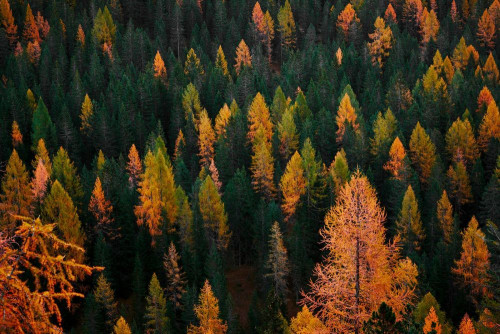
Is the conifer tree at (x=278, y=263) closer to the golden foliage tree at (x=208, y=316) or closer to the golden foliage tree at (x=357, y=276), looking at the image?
the golden foliage tree at (x=208, y=316)

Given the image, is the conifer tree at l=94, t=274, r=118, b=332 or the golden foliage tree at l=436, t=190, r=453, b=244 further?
the golden foliage tree at l=436, t=190, r=453, b=244

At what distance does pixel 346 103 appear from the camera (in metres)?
78.8

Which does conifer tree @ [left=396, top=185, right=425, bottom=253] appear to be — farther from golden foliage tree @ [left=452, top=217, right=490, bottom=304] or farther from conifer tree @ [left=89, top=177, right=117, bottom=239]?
conifer tree @ [left=89, top=177, right=117, bottom=239]

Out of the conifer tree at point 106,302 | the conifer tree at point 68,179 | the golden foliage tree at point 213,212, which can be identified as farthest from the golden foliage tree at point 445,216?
the conifer tree at point 68,179

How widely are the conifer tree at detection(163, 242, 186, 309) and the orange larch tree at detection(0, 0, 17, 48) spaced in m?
97.5

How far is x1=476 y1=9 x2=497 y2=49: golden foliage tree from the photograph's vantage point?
121750 millimetres

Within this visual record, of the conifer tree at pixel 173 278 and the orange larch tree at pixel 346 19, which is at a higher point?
the orange larch tree at pixel 346 19

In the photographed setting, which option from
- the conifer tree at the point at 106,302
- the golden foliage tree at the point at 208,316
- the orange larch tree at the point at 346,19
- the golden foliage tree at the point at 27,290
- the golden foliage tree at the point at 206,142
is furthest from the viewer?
the orange larch tree at the point at 346,19

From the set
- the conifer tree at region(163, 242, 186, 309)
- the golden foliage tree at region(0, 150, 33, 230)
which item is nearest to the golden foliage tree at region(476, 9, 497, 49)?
the conifer tree at region(163, 242, 186, 309)

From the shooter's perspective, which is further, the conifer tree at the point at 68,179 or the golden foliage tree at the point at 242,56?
the golden foliage tree at the point at 242,56

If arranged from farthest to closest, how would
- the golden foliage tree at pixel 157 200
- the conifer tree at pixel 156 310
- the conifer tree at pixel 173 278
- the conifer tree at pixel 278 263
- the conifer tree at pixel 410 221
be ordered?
the golden foliage tree at pixel 157 200 < the conifer tree at pixel 410 221 < the conifer tree at pixel 173 278 < the conifer tree at pixel 278 263 < the conifer tree at pixel 156 310

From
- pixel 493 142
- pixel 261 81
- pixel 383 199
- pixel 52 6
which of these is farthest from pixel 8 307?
pixel 52 6

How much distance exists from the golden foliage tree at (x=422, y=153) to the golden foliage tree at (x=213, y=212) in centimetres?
2729

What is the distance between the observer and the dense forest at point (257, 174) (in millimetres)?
19672
